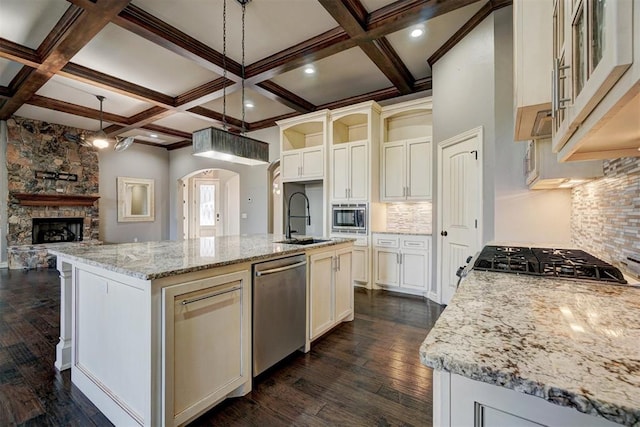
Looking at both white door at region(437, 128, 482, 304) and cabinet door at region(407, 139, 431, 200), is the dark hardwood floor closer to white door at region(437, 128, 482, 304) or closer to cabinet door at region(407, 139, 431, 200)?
white door at region(437, 128, 482, 304)

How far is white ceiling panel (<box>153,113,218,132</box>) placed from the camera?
5773 millimetres

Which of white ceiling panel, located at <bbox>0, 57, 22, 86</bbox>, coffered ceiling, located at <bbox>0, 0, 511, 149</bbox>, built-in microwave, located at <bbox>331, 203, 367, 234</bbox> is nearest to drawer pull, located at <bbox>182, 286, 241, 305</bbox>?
coffered ceiling, located at <bbox>0, 0, 511, 149</bbox>

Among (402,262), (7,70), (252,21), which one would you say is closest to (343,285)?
(402,262)

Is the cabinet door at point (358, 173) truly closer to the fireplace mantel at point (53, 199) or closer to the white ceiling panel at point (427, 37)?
the white ceiling panel at point (427, 37)

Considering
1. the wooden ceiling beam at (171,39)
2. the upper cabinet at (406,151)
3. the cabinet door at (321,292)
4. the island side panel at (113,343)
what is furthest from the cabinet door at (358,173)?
the island side panel at (113,343)

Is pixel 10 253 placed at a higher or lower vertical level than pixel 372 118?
Result: lower

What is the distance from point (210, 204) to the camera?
29.2ft

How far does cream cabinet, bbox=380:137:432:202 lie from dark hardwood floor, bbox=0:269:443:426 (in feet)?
6.07

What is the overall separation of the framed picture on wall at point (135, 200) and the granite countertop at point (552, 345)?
8409 mm

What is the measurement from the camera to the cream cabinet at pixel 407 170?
162 inches

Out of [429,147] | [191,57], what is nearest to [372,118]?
[429,147]

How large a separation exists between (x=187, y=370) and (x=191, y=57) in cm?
331

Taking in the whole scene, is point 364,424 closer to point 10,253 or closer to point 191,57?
point 191,57

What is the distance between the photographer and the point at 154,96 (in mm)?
4566
